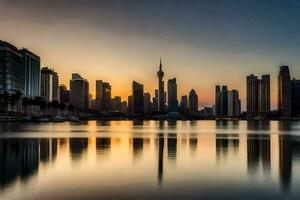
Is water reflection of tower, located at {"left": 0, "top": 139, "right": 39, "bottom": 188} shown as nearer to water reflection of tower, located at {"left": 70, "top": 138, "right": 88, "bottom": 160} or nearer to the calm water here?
the calm water

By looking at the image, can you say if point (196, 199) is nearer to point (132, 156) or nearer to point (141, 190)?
point (141, 190)

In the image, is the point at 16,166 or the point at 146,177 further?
the point at 16,166

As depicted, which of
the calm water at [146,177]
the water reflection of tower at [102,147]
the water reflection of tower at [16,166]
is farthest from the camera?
the water reflection of tower at [102,147]

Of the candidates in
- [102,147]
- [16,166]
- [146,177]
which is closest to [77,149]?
[102,147]

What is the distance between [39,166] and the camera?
37.8m

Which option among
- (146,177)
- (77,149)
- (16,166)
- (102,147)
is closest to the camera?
(146,177)

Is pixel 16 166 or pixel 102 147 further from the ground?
pixel 16 166

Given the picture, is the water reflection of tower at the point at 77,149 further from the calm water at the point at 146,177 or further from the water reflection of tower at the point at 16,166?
the water reflection of tower at the point at 16,166

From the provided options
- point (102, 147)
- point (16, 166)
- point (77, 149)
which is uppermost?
point (16, 166)

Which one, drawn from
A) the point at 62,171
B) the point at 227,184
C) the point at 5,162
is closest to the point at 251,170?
the point at 227,184

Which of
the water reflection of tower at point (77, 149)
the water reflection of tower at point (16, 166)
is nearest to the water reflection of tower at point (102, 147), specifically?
the water reflection of tower at point (77, 149)

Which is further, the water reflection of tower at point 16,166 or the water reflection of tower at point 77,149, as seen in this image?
the water reflection of tower at point 77,149

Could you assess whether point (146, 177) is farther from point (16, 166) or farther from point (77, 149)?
point (77, 149)

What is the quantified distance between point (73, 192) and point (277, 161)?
2543 centimetres
